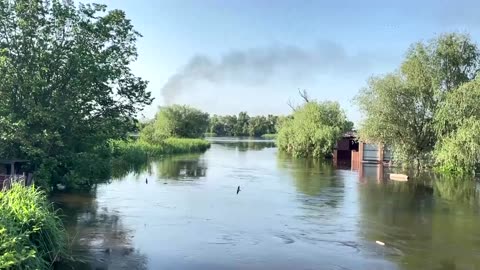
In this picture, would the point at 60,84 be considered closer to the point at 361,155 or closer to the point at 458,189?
the point at 458,189

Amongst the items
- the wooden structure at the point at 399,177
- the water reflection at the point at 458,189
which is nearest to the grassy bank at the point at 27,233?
the water reflection at the point at 458,189

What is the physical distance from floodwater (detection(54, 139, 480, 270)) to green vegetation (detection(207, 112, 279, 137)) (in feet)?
480

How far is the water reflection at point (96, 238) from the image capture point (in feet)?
41.1

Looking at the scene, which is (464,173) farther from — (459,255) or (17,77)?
(17,77)

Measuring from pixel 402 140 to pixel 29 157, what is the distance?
94.0 feet

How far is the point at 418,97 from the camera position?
3962 centimetres

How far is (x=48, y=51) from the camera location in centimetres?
2195

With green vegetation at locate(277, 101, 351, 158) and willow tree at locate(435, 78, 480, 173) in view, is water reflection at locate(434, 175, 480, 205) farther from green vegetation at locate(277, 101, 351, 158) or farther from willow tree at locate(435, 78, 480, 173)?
green vegetation at locate(277, 101, 351, 158)

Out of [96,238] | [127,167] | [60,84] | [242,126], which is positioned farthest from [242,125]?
[96,238]

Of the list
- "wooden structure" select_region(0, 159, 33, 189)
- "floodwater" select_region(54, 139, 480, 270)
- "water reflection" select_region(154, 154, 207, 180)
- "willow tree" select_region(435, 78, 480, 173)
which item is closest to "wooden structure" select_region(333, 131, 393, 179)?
"willow tree" select_region(435, 78, 480, 173)

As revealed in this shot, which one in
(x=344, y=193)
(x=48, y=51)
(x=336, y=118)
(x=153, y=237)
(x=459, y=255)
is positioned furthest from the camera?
(x=336, y=118)

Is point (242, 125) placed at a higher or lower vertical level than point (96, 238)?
higher

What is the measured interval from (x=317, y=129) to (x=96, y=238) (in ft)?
152

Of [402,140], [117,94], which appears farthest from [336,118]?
[117,94]
